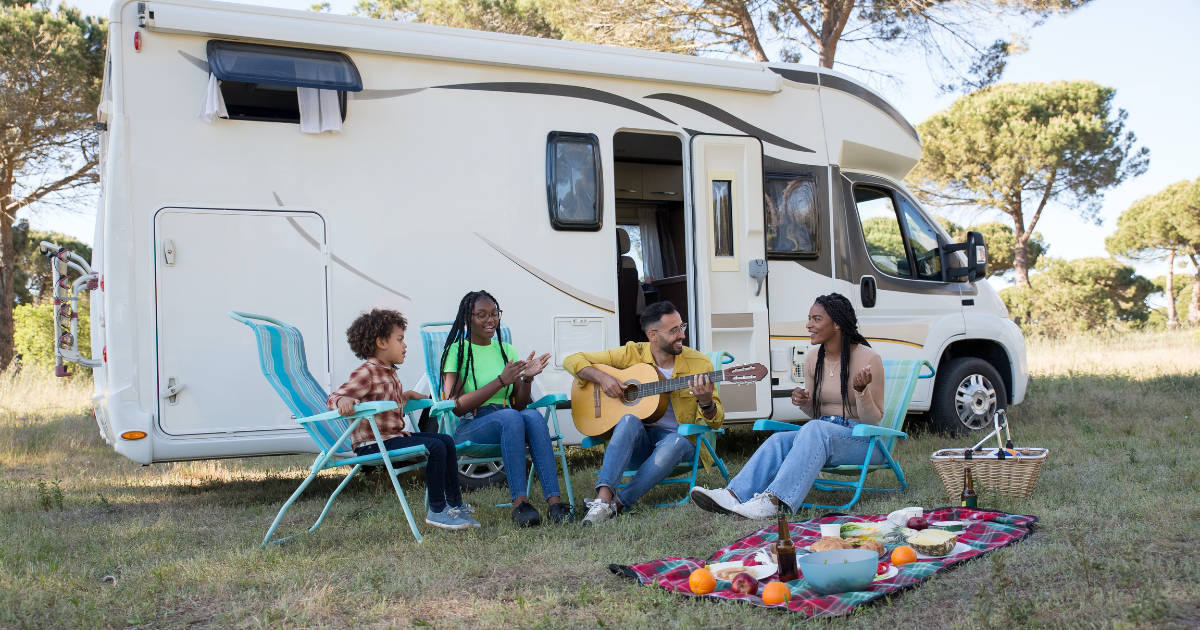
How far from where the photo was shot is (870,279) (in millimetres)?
5891

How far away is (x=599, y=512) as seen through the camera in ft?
12.6

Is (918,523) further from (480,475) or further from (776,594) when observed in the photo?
(480,475)

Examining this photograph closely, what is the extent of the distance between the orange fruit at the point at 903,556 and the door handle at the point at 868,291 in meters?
3.10

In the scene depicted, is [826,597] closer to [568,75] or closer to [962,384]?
[568,75]

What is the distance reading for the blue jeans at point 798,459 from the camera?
379 cm

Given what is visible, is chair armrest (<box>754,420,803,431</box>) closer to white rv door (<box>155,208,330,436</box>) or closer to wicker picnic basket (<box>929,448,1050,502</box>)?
wicker picnic basket (<box>929,448,1050,502</box>)

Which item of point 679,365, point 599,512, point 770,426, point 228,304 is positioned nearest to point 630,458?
point 599,512

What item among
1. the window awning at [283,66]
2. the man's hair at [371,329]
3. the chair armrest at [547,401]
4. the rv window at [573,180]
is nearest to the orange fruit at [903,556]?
the chair armrest at [547,401]

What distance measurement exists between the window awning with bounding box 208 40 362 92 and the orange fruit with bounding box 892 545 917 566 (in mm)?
3289

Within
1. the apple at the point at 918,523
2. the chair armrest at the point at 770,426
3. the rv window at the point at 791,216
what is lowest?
the apple at the point at 918,523

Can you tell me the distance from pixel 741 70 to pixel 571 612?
150 inches

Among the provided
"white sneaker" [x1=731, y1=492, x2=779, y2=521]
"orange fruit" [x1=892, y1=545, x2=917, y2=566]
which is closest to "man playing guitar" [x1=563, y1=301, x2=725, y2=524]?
"white sneaker" [x1=731, y1=492, x2=779, y2=521]

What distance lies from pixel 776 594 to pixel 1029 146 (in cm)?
1852

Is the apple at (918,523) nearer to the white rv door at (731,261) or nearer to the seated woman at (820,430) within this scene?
the seated woman at (820,430)
